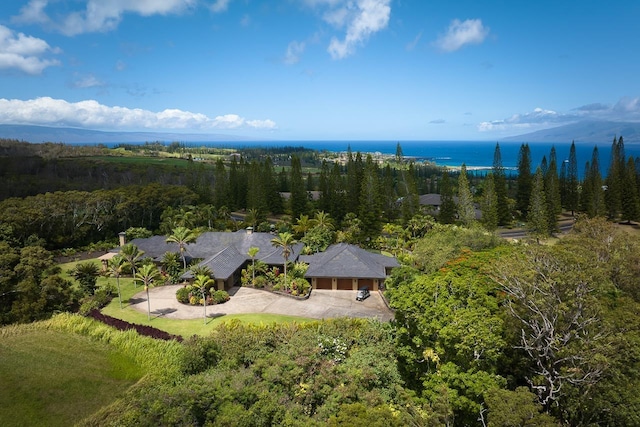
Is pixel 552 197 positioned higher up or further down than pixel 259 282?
higher up

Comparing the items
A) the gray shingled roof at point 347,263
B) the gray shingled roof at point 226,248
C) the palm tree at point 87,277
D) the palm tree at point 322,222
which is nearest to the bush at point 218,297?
the gray shingled roof at point 226,248

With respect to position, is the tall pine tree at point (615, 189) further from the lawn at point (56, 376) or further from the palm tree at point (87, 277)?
the palm tree at point (87, 277)

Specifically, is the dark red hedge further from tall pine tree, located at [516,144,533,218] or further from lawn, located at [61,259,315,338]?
tall pine tree, located at [516,144,533,218]

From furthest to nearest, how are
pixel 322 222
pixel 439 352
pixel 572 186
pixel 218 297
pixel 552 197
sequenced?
1. pixel 572 186
2. pixel 552 197
3. pixel 322 222
4. pixel 218 297
5. pixel 439 352

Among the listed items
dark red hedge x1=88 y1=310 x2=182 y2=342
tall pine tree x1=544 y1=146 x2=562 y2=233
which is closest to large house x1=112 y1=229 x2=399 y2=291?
dark red hedge x1=88 y1=310 x2=182 y2=342

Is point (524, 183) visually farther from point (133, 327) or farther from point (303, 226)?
point (133, 327)

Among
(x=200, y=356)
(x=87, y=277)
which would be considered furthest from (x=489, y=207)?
(x=87, y=277)

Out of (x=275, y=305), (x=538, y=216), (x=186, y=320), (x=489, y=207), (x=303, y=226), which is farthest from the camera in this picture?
(x=489, y=207)
